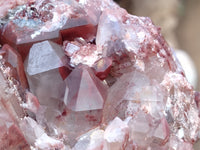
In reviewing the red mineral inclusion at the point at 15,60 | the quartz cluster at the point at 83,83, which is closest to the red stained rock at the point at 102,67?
the quartz cluster at the point at 83,83

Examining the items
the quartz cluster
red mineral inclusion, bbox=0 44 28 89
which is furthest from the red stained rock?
red mineral inclusion, bbox=0 44 28 89

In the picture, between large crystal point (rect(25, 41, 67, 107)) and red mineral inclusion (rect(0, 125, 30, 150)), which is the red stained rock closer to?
large crystal point (rect(25, 41, 67, 107))

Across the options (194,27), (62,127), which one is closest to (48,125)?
(62,127)

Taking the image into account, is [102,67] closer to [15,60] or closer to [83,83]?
[83,83]

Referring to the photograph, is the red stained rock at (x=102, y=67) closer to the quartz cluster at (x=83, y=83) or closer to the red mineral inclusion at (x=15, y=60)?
the quartz cluster at (x=83, y=83)

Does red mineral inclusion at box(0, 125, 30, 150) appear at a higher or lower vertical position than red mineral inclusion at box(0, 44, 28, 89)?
lower

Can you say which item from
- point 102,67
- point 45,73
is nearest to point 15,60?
point 45,73

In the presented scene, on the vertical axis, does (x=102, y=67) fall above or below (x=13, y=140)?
above

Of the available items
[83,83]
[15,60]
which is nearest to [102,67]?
[83,83]
